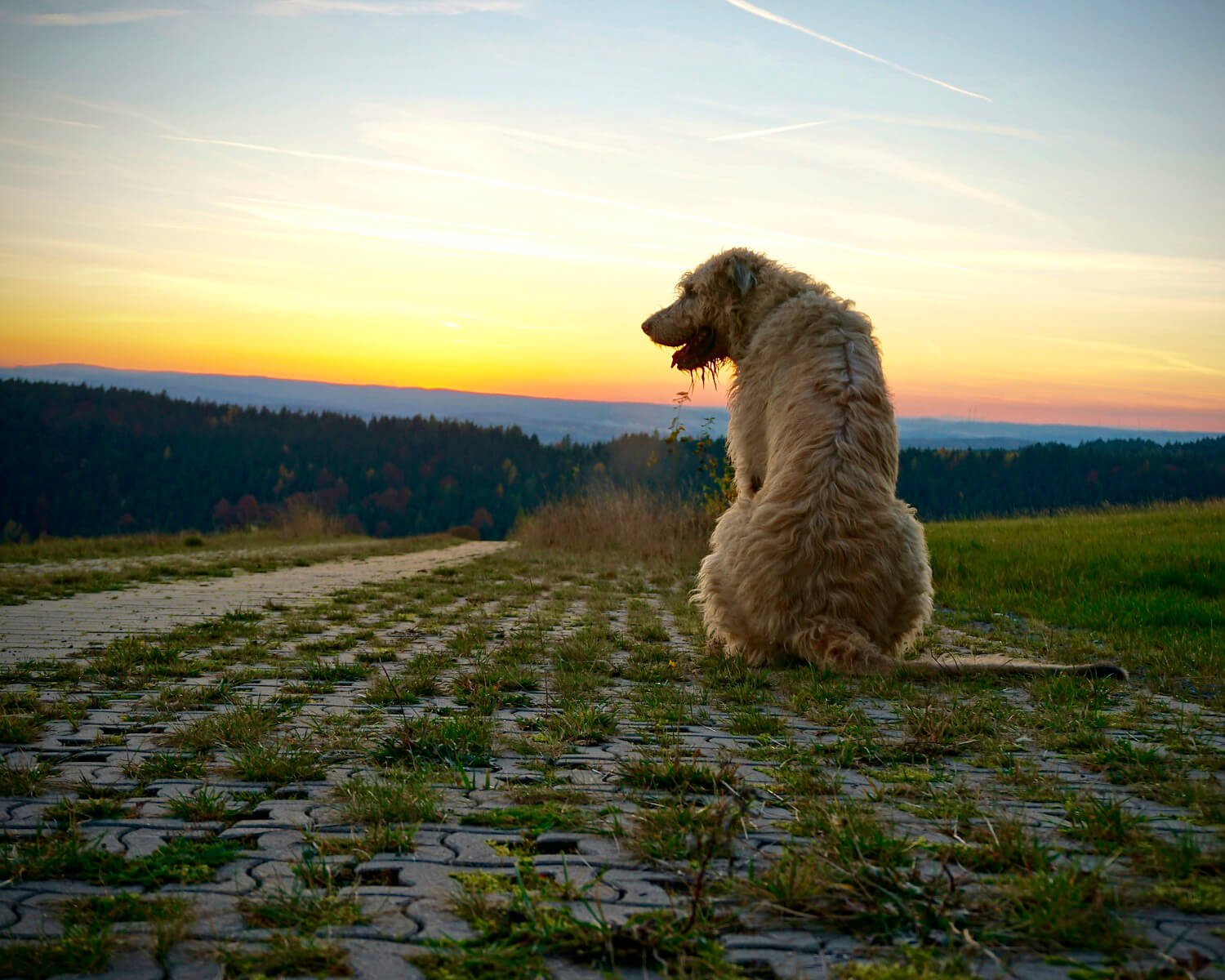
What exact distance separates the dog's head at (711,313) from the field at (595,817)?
2.58 meters

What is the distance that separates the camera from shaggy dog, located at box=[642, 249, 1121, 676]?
4.77 metres

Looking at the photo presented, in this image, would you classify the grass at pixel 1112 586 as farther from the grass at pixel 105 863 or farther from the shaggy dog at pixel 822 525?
the grass at pixel 105 863

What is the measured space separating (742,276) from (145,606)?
19.6 feet

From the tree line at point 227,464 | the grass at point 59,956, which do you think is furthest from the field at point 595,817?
the tree line at point 227,464

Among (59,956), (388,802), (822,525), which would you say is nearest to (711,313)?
(822,525)

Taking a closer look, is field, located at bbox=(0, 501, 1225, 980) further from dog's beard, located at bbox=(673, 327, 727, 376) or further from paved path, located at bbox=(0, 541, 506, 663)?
dog's beard, located at bbox=(673, 327, 727, 376)

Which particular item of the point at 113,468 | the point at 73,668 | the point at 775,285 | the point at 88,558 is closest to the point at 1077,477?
the point at 775,285

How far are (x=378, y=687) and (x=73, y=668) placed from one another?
6.12 ft

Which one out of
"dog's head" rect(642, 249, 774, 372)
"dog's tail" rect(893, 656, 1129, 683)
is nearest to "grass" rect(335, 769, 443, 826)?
"dog's tail" rect(893, 656, 1129, 683)

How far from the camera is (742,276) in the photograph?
20.0ft

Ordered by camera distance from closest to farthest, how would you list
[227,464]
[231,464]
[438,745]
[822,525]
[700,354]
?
[438,745] < [822,525] < [700,354] < [227,464] < [231,464]

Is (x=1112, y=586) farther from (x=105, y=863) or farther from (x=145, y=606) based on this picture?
(x=145, y=606)

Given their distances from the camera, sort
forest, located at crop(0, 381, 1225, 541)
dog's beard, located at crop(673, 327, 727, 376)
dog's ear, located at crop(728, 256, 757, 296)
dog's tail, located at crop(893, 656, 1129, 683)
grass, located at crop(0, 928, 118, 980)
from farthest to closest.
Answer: forest, located at crop(0, 381, 1225, 541) → dog's beard, located at crop(673, 327, 727, 376) → dog's ear, located at crop(728, 256, 757, 296) → dog's tail, located at crop(893, 656, 1129, 683) → grass, located at crop(0, 928, 118, 980)

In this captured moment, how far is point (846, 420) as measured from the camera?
498cm
